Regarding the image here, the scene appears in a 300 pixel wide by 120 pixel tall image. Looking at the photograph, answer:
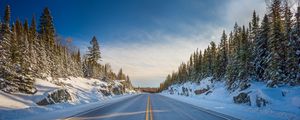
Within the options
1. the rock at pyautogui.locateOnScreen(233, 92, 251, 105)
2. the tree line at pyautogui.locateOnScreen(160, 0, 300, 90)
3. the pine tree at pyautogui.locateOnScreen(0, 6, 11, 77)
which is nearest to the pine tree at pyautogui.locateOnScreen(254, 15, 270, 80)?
the tree line at pyautogui.locateOnScreen(160, 0, 300, 90)

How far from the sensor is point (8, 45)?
28.2m

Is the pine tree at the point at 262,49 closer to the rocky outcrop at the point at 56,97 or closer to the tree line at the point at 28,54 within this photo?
the rocky outcrop at the point at 56,97

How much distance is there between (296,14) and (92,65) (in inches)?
2475

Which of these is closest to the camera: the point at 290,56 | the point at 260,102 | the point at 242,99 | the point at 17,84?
the point at 260,102

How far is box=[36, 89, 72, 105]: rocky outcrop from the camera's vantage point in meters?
19.9

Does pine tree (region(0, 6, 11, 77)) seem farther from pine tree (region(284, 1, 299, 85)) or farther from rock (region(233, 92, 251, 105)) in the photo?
pine tree (region(284, 1, 299, 85))

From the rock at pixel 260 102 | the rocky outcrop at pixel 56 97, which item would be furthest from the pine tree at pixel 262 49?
the rocky outcrop at pixel 56 97

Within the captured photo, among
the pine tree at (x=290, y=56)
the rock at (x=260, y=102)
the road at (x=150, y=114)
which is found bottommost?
the road at (x=150, y=114)

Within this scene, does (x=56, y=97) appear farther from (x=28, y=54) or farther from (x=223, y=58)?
(x=223, y=58)

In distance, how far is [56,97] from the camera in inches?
851

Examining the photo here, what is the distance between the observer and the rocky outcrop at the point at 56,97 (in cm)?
1989

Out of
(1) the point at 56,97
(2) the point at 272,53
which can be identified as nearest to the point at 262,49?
(2) the point at 272,53

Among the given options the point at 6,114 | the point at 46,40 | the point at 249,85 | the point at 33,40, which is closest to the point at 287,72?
the point at 249,85

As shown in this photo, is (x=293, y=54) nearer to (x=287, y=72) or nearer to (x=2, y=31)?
(x=287, y=72)
